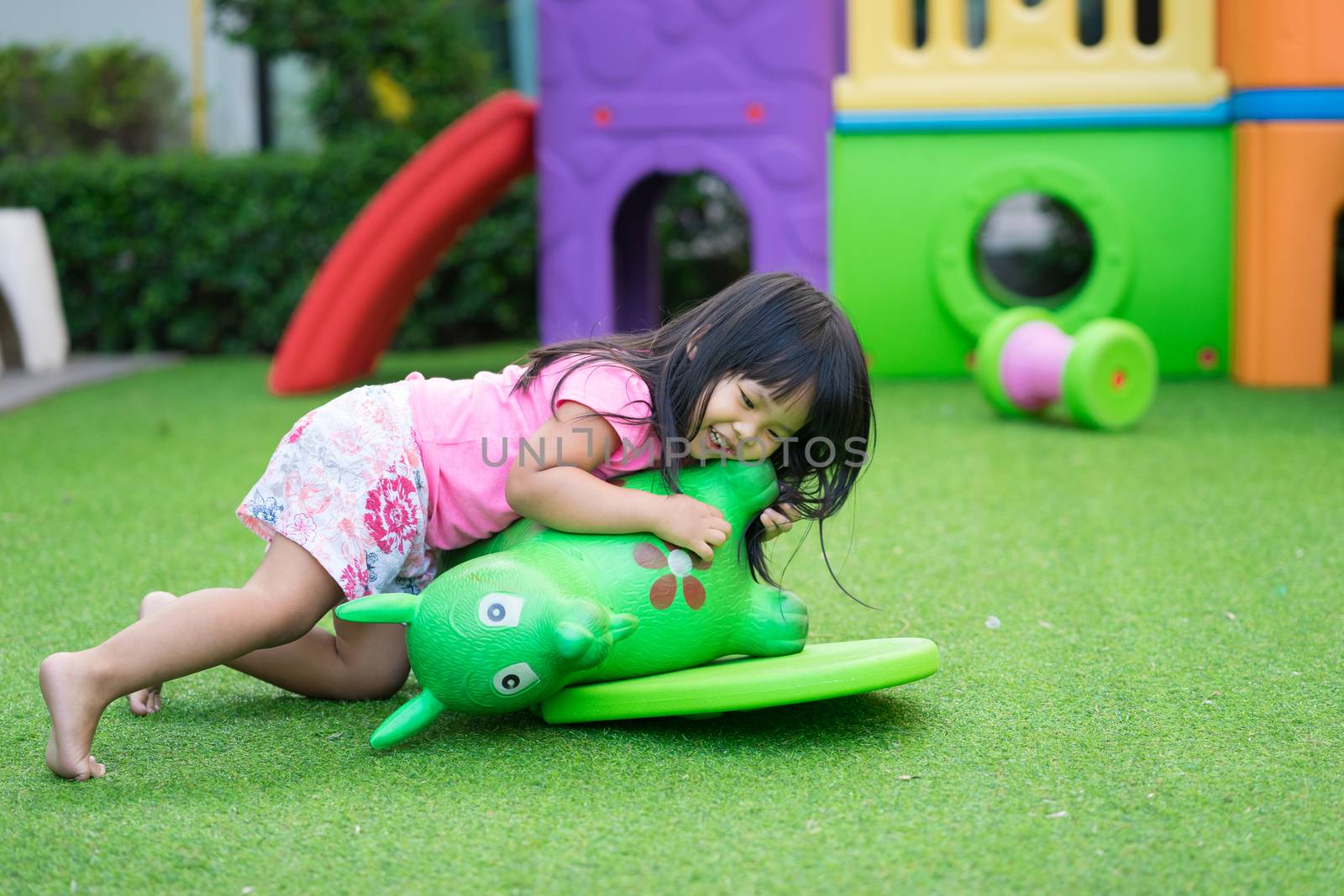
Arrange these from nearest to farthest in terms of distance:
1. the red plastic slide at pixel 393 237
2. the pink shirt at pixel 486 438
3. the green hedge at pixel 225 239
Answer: the pink shirt at pixel 486 438, the red plastic slide at pixel 393 237, the green hedge at pixel 225 239

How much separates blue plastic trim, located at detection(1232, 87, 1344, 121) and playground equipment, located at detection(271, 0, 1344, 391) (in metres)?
0.16

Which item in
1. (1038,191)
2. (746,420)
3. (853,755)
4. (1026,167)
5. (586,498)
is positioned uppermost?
(1026,167)

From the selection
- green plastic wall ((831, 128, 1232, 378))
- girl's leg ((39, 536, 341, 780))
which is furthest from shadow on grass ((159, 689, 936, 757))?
green plastic wall ((831, 128, 1232, 378))

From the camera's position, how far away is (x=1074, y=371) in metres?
4.85

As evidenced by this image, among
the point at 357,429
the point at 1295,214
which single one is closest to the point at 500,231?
the point at 1295,214

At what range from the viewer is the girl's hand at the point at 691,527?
207 centimetres

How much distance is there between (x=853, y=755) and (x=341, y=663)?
2.79ft

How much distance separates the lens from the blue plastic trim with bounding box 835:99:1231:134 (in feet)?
20.3

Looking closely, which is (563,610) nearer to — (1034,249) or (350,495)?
(350,495)

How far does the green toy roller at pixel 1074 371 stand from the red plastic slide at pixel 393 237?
2.31 metres

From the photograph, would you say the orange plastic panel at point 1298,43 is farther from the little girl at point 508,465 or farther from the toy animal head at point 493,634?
the toy animal head at point 493,634

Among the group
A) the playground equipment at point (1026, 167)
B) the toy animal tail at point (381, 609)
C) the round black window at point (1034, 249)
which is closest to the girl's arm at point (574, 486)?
the toy animal tail at point (381, 609)

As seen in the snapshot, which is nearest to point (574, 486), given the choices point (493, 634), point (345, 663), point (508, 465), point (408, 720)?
point (508, 465)

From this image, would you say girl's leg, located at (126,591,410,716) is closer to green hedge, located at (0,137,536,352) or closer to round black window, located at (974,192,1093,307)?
green hedge, located at (0,137,536,352)
